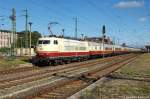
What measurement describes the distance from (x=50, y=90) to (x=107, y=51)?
59.5 m

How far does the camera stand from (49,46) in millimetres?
35031

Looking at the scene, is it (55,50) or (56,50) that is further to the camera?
(56,50)

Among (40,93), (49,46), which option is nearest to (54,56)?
(49,46)

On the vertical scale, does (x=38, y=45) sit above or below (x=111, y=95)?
above

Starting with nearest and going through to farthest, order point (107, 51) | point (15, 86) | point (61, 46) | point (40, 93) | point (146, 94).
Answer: point (146, 94) < point (40, 93) < point (15, 86) < point (61, 46) < point (107, 51)

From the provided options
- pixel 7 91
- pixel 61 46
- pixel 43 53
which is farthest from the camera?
pixel 61 46

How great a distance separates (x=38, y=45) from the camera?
35.8 meters

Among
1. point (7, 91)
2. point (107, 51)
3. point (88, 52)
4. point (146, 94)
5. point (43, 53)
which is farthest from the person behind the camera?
point (107, 51)

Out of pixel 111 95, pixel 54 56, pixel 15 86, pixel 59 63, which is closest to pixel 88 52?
pixel 59 63

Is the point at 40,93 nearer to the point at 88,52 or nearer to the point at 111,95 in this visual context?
the point at 111,95

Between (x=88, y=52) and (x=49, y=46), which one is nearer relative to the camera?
(x=49, y=46)

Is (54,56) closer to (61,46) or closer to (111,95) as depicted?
(61,46)

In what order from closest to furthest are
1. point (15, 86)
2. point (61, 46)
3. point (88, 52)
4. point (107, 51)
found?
point (15, 86), point (61, 46), point (88, 52), point (107, 51)

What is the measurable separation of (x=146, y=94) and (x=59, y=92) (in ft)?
13.3
